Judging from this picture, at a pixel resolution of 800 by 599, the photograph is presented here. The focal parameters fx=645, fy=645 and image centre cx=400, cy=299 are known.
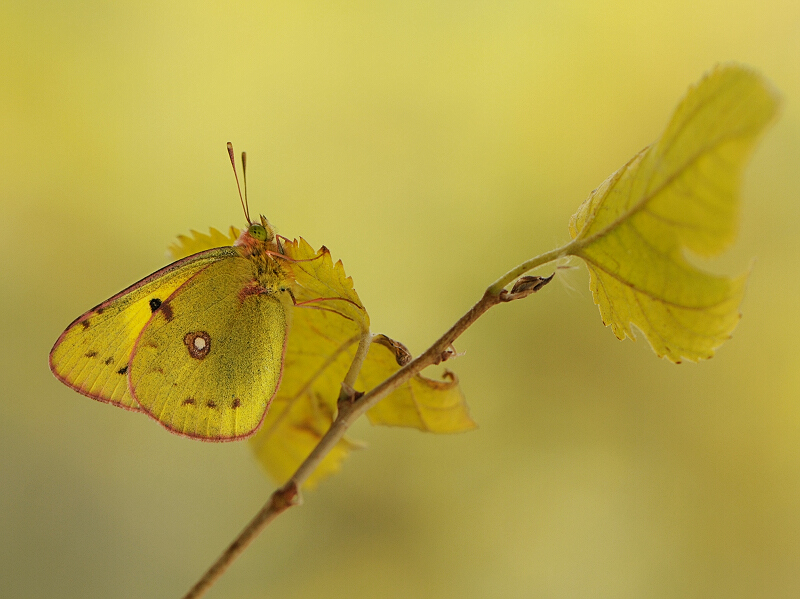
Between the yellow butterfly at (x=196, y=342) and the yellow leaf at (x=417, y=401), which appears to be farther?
the yellow butterfly at (x=196, y=342)

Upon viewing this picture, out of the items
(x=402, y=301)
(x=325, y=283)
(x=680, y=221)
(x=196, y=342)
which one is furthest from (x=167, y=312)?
(x=402, y=301)

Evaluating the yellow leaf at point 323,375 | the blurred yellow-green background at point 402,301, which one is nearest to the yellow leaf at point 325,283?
the yellow leaf at point 323,375

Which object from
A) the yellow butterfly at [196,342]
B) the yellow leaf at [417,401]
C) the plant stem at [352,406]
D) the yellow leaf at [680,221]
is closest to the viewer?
the yellow leaf at [680,221]

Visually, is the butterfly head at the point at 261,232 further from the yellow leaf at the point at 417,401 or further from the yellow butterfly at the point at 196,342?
the yellow leaf at the point at 417,401

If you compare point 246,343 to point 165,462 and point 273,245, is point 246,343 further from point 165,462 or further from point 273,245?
point 165,462

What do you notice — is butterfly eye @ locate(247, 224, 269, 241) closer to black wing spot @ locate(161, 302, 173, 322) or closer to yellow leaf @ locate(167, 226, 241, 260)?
yellow leaf @ locate(167, 226, 241, 260)

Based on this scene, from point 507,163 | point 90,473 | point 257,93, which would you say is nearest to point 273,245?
point 507,163

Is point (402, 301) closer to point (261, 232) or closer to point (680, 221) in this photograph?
point (261, 232)
